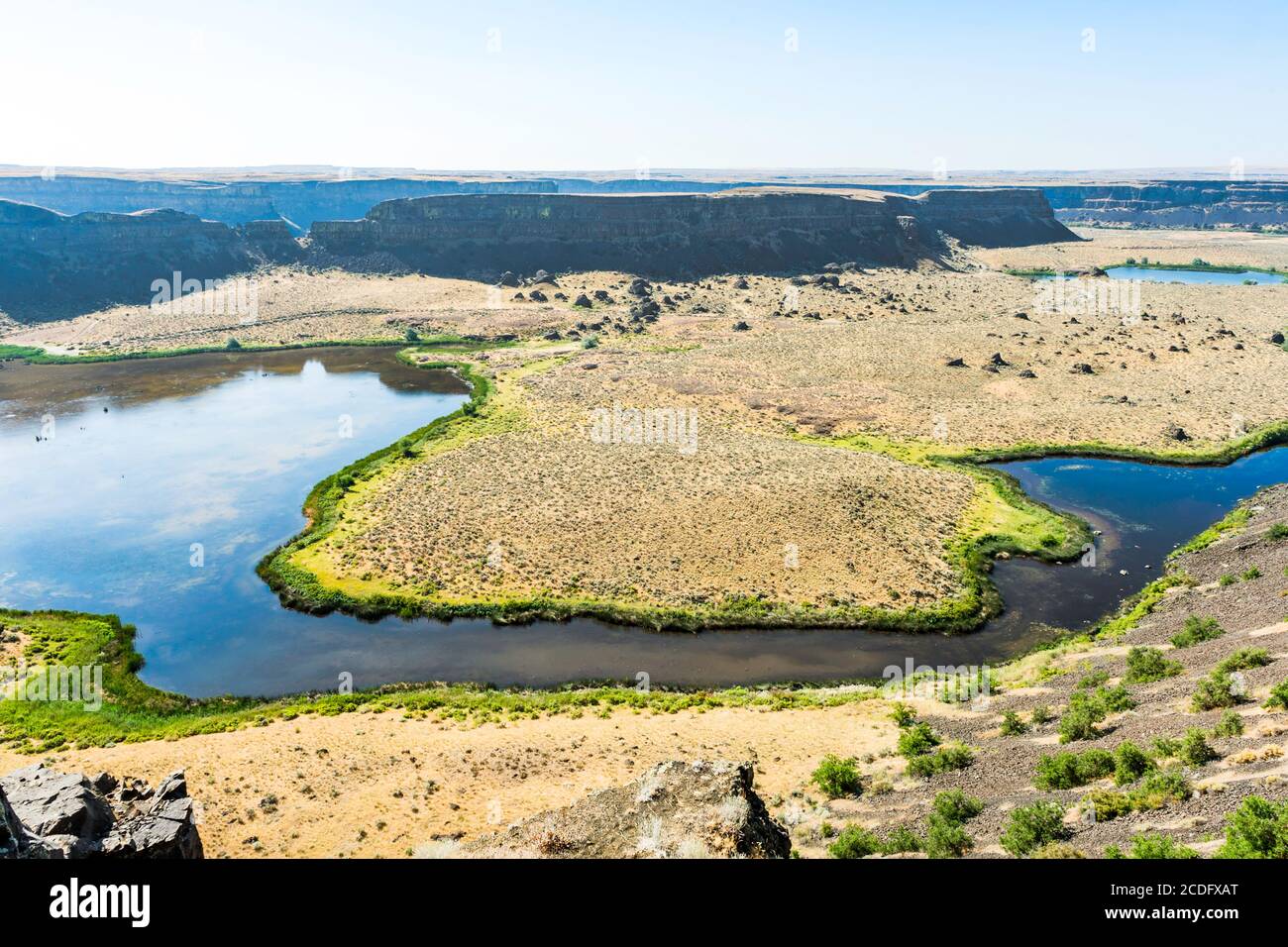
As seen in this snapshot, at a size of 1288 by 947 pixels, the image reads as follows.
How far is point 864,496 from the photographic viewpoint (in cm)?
4922

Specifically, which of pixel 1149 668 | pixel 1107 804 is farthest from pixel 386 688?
pixel 1149 668

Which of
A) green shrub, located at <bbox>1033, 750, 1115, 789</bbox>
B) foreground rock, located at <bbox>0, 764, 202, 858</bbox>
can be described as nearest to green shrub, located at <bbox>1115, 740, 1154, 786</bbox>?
green shrub, located at <bbox>1033, 750, 1115, 789</bbox>

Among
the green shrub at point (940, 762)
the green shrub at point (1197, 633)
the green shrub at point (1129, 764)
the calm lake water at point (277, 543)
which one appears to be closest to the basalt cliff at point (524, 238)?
the calm lake water at point (277, 543)

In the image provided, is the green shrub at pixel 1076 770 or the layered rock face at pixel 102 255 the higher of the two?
the layered rock face at pixel 102 255

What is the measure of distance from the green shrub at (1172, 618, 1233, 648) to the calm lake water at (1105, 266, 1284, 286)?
440 feet

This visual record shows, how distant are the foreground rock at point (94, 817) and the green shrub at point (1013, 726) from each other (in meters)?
24.8

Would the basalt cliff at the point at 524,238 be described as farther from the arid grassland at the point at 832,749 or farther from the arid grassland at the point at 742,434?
the arid grassland at the point at 832,749

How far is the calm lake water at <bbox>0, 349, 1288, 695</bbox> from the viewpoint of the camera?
35031 mm

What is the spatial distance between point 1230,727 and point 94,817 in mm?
29426

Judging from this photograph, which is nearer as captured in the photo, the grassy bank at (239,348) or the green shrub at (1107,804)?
the green shrub at (1107,804)

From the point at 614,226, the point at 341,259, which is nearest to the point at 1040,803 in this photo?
the point at 614,226

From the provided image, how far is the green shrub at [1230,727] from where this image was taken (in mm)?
20375

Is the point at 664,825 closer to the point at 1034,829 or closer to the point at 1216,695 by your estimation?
the point at 1034,829
